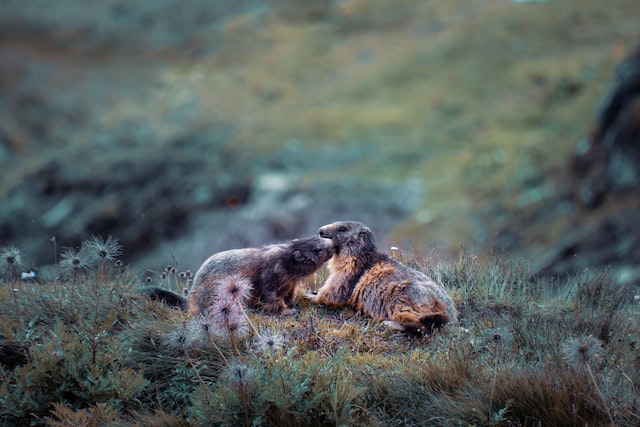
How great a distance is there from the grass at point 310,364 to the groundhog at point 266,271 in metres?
0.23

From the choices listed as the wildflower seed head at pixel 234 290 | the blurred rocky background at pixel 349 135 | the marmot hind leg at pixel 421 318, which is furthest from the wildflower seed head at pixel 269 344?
the blurred rocky background at pixel 349 135

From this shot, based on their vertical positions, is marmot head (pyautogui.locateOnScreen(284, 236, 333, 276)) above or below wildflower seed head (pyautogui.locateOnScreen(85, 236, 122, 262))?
below

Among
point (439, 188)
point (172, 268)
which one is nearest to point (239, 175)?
point (439, 188)

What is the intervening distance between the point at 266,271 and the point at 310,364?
181cm

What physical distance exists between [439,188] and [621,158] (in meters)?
6.67

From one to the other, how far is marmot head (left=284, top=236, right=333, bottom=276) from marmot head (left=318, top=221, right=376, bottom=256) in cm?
16

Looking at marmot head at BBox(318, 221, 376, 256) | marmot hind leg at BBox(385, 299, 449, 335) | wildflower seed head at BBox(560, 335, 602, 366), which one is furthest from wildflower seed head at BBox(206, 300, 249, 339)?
wildflower seed head at BBox(560, 335, 602, 366)

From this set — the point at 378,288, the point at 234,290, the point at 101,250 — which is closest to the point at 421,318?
the point at 378,288

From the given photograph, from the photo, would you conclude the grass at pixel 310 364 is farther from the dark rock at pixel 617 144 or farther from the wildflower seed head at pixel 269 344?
the dark rock at pixel 617 144

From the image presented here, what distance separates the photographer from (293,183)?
83.8 feet

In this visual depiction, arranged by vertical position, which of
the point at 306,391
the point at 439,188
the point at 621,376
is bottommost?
the point at 439,188

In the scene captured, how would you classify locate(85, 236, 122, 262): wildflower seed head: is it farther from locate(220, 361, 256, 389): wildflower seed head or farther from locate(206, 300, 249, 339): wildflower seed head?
locate(220, 361, 256, 389): wildflower seed head

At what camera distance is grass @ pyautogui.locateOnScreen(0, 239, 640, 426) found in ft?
18.7

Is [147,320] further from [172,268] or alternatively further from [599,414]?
[599,414]
